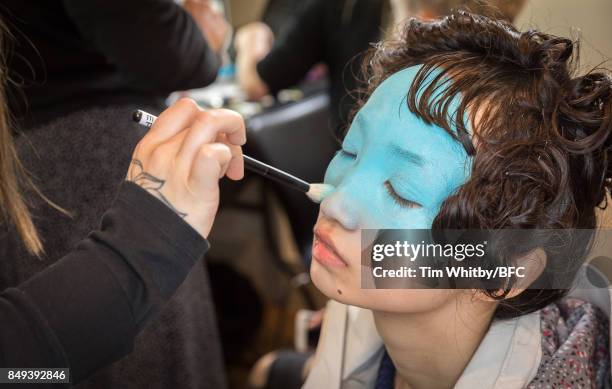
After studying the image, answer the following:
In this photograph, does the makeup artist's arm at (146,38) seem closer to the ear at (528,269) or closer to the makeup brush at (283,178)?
the makeup brush at (283,178)

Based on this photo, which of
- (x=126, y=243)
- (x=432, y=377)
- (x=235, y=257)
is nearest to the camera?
(x=126, y=243)

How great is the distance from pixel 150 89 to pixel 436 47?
0.30 metres

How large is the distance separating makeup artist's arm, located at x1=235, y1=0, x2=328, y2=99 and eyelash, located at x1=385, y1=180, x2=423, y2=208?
691 mm

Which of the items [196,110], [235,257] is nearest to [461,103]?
[196,110]

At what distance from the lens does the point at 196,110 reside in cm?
44

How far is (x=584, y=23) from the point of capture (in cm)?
50

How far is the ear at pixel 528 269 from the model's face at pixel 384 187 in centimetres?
5

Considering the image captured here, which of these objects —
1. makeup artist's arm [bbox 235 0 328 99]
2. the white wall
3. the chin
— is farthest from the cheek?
makeup artist's arm [bbox 235 0 328 99]

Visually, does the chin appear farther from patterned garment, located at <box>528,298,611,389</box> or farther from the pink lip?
patterned garment, located at <box>528,298,611,389</box>

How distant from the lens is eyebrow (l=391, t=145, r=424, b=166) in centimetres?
50

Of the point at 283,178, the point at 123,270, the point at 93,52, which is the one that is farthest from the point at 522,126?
the point at 93,52

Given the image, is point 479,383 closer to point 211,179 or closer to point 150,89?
point 211,179

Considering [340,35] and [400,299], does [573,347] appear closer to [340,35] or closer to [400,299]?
[400,299]

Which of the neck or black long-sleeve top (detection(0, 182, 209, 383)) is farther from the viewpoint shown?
the neck
